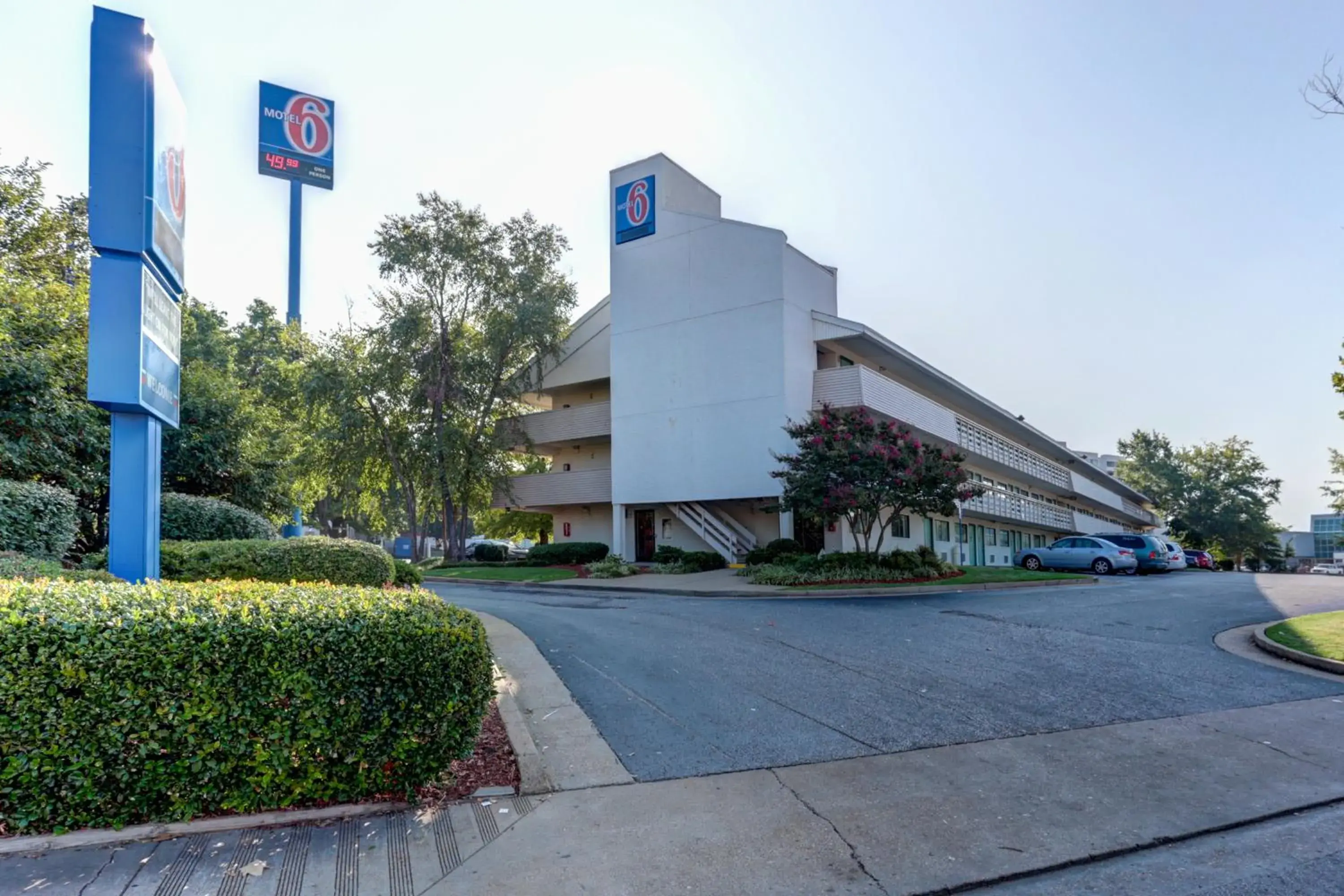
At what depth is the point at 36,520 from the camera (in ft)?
29.2

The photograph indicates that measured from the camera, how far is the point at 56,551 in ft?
30.2

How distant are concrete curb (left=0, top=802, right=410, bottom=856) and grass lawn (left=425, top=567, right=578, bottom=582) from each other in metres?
19.3

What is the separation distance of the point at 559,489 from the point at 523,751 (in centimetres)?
2666

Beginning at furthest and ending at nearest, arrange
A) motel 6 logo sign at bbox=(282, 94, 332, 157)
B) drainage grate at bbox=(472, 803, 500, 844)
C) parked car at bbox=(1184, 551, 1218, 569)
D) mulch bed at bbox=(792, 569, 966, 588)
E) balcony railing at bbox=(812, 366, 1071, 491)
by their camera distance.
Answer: parked car at bbox=(1184, 551, 1218, 569), motel 6 logo sign at bbox=(282, 94, 332, 157), balcony railing at bbox=(812, 366, 1071, 491), mulch bed at bbox=(792, 569, 966, 588), drainage grate at bbox=(472, 803, 500, 844)

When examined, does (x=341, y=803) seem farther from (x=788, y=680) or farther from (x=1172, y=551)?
(x=1172, y=551)

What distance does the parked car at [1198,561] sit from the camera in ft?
128

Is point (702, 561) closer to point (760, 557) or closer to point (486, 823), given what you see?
point (760, 557)

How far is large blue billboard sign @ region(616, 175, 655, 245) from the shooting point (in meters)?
28.1

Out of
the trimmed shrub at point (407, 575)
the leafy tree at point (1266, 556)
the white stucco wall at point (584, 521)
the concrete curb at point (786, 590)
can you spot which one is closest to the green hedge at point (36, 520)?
the trimmed shrub at point (407, 575)

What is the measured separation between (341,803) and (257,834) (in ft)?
1.43

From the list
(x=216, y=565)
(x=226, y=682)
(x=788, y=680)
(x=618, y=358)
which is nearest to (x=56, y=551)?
(x=216, y=565)

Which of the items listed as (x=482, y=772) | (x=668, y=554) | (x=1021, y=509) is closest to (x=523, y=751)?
(x=482, y=772)

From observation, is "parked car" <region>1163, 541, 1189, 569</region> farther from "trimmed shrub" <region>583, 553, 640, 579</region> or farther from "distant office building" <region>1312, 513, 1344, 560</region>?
"distant office building" <region>1312, 513, 1344, 560</region>

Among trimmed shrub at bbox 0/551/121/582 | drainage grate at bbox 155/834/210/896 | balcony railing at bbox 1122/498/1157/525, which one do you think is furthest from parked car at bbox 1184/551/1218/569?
drainage grate at bbox 155/834/210/896
